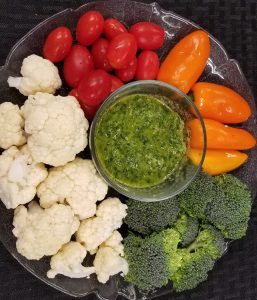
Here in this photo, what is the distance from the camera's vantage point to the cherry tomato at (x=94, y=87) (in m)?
1.44

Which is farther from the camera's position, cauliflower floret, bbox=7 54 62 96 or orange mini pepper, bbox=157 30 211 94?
orange mini pepper, bbox=157 30 211 94

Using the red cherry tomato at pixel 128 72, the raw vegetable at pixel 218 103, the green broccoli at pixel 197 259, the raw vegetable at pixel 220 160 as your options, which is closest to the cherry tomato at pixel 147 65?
the red cherry tomato at pixel 128 72

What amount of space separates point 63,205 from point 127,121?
290 mm

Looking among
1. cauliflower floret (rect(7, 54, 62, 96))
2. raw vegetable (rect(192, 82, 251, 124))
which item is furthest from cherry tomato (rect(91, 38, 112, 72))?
raw vegetable (rect(192, 82, 251, 124))

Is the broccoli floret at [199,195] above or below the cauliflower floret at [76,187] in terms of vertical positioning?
below

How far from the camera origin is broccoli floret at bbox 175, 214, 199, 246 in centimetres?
156

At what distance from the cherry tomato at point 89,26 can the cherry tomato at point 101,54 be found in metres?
0.03

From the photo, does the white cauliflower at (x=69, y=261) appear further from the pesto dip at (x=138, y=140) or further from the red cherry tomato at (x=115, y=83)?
the red cherry tomato at (x=115, y=83)

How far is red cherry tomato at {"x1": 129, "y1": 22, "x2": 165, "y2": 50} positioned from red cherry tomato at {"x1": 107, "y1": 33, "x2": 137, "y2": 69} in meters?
0.05

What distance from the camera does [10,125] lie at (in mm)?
1399

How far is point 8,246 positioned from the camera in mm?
1500

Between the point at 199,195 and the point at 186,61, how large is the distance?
0.38 m

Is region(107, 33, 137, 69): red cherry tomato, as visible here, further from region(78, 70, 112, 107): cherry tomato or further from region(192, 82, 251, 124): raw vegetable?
region(192, 82, 251, 124): raw vegetable

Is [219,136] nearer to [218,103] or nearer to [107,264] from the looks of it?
[218,103]
